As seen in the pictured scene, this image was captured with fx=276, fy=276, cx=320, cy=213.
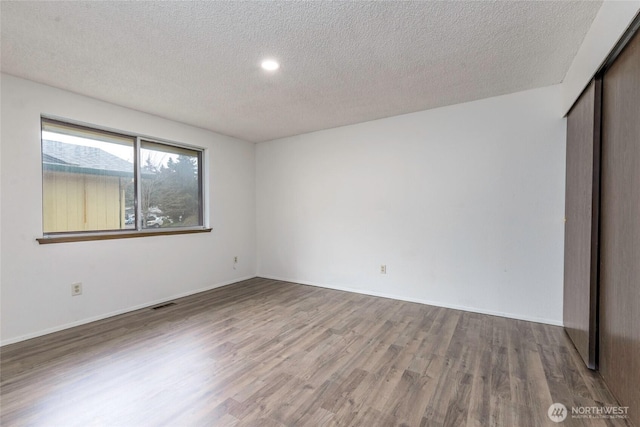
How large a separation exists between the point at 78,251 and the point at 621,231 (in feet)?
14.6

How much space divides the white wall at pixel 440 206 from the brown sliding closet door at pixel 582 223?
252mm

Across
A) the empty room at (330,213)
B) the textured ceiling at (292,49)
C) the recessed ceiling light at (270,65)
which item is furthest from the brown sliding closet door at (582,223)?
the recessed ceiling light at (270,65)

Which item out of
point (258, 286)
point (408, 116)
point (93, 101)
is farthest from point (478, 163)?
point (93, 101)

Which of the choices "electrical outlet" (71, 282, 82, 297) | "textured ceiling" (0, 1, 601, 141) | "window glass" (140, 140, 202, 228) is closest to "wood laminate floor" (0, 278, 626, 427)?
"electrical outlet" (71, 282, 82, 297)

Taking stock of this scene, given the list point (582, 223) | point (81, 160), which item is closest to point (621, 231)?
point (582, 223)

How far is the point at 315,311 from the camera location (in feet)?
10.6

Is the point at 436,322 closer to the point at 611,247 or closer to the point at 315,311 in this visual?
the point at 315,311

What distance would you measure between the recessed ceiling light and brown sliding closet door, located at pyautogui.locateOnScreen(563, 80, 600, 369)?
7.74 feet

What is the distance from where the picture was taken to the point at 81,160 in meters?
2.99

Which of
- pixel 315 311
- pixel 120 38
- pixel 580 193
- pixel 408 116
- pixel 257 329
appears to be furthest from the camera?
pixel 408 116

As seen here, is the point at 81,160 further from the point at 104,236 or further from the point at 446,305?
the point at 446,305

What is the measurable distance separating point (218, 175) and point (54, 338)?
263 cm

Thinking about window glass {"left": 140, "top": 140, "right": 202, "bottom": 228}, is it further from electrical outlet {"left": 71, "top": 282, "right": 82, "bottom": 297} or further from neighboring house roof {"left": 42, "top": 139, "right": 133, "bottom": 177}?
electrical outlet {"left": 71, "top": 282, "right": 82, "bottom": 297}

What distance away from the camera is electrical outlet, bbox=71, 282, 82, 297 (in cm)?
282
